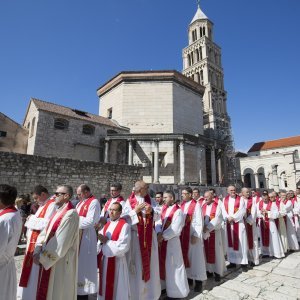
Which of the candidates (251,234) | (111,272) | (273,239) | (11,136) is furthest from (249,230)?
(11,136)

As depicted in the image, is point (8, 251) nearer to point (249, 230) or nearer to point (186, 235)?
point (186, 235)

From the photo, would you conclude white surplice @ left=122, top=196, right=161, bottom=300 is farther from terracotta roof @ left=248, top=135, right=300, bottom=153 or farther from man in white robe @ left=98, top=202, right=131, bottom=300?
terracotta roof @ left=248, top=135, right=300, bottom=153

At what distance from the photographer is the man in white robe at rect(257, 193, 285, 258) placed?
297 inches

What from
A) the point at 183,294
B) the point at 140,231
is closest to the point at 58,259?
the point at 140,231

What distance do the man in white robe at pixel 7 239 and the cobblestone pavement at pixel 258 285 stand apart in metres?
2.36

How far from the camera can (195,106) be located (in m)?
31.2

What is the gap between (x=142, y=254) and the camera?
405 cm

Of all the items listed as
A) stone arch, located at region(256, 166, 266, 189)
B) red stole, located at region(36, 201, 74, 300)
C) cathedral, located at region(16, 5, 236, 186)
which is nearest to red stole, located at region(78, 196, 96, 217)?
red stole, located at region(36, 201, 74, 300)

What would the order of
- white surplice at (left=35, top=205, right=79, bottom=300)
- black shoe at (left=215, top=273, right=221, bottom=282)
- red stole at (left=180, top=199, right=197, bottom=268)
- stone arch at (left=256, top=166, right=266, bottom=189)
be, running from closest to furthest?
white surplice at (left=35, top=205, right=79, bottom=300) < red stole at (left=180, top=199, right=197, bottom=268) < black shoe at (left=215, top=273, right=221, bottom=282) < stone arch at (left=256, top=166, right=266, bottom=189)

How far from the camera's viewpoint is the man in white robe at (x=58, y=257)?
2.99 m

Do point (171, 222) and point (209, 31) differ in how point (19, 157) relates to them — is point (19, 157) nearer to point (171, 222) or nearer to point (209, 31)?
point (171, 222)

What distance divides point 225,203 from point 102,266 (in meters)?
4.21

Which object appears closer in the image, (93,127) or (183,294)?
(183,294)

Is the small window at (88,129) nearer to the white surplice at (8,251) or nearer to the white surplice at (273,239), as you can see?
the white surplice at (273,239)
